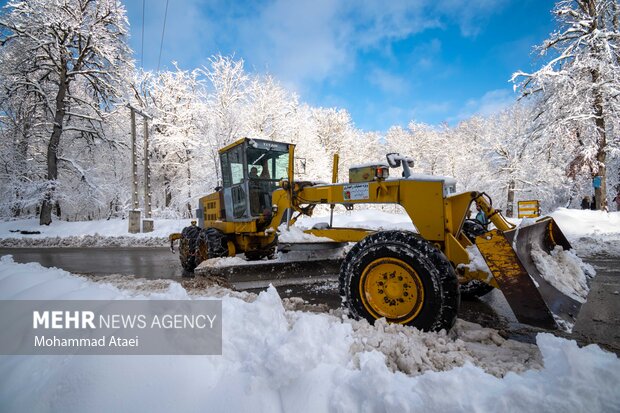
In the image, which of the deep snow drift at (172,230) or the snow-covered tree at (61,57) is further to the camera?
the snow-covered tree at (61,57)

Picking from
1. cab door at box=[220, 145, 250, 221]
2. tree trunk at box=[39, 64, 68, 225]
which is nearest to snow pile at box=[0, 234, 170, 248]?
tree trunk at box=[39, 64, 68, 225]

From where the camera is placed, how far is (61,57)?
50.6 ft

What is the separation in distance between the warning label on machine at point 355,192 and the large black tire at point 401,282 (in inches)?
30.4

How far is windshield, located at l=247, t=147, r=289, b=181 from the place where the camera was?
20.3 feet

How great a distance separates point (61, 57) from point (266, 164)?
15.7 metres

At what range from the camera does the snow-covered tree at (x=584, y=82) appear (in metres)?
12.8

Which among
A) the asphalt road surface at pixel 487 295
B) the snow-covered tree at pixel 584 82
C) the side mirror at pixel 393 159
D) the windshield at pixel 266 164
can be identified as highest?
the snow-covered tree at pixel 584 82

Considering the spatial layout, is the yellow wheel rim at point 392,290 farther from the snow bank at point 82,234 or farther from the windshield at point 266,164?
the snow bank at point 82,234

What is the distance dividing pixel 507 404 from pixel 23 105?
2421cm

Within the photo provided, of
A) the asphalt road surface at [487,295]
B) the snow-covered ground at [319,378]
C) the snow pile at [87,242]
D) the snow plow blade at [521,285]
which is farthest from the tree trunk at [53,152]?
the snow plow blade at [521,285]

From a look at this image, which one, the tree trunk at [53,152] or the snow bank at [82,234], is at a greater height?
the tree trunk at [53,152]

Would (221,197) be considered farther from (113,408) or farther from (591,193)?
(591,193)

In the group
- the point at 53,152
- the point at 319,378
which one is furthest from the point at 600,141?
the point at 53,152

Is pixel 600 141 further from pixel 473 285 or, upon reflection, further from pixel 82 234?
pixel 82 234
